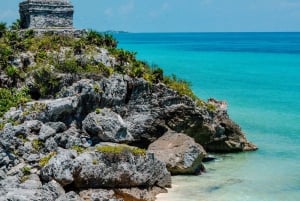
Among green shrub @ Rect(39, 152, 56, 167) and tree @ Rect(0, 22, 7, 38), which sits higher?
tree @ Rect(0, 22, 7, 38)

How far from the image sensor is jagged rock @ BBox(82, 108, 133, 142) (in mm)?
20344

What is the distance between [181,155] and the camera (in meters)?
20.5

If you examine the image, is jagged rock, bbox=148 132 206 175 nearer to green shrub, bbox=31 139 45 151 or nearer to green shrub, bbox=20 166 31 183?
green shrub, bbox=31 139 45 151

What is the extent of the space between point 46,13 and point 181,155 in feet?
34.5

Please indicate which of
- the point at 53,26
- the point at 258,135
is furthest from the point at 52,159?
the point at 258,135

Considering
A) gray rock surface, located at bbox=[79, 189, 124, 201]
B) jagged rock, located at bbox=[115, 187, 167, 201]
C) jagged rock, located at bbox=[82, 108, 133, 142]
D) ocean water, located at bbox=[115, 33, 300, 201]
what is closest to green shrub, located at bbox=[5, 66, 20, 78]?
jagged rock, located at bbox=[82, 108, 133, 142]

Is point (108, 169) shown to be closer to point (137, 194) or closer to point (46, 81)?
point (137, 194)

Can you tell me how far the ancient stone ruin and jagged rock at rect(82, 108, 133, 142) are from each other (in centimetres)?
760

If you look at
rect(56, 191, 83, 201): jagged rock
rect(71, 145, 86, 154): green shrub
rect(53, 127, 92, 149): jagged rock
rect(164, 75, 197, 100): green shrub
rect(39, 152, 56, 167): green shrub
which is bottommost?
rect(56, 191, 83, 201): jagged rock

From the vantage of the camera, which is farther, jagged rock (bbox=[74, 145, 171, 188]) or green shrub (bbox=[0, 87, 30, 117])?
green shrub (bbox=[0, 87, 30, 117])

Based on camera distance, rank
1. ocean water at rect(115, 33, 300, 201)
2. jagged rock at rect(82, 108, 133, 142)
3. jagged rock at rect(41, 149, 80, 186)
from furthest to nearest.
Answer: jagged rock at rect(82, 108, 133, 142)
ocean water at rect(115, 33, 300, 201)
jagged rock at rect(41, 149, 80, 186)

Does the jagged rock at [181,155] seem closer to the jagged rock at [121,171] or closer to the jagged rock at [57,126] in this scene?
the jagged rock at [121,171]

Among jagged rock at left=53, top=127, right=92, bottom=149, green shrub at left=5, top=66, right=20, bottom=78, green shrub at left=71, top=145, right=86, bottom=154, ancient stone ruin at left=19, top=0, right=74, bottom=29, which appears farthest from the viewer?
ancient stone ruin at left=19, top=0, right=74, bottom=29

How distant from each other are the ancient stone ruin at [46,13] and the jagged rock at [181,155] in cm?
886
